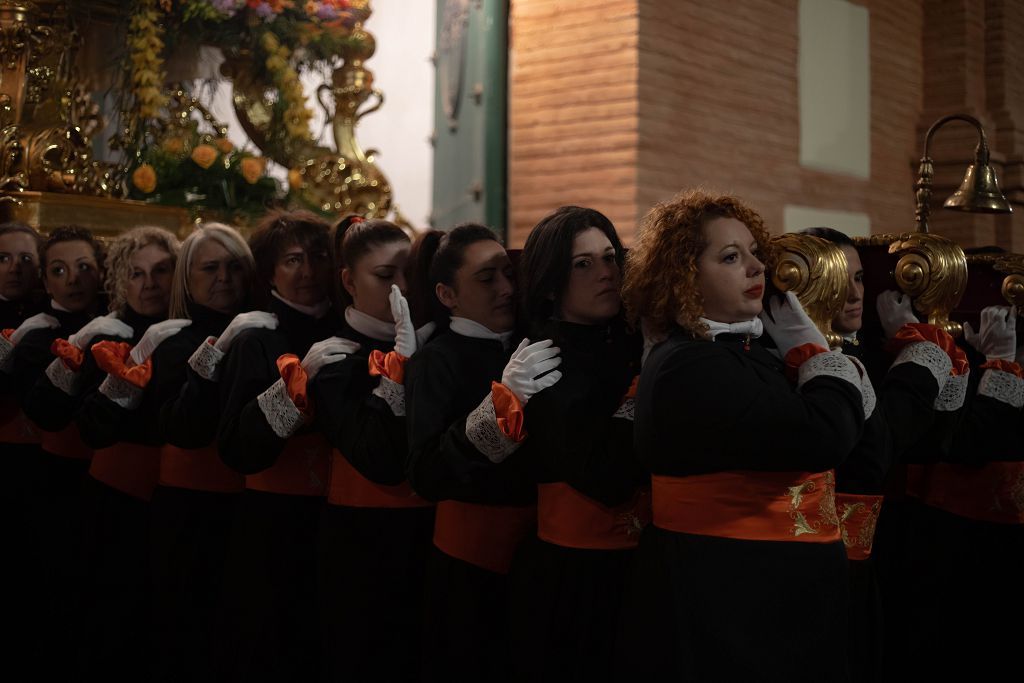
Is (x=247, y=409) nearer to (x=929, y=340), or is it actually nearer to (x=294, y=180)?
(x=929, y=340)

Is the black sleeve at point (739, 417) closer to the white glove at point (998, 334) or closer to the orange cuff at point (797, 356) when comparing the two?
the orange cuff at point (797, 356)

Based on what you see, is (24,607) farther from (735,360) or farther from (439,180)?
(439,180)

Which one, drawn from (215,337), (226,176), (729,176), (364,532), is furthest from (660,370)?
(729,176)

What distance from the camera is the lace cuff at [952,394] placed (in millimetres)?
2871

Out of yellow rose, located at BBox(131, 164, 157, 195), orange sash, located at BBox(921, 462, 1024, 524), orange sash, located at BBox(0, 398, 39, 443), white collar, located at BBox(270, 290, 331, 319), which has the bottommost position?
orange sash, located at BBox(921, 462, 1024, 524)

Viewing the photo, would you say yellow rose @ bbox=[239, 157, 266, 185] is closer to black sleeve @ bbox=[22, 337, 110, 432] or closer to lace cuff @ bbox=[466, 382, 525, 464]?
black sleeve @ bbox=[22, 337, 110, 432]

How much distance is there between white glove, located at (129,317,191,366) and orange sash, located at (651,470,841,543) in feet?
7.10

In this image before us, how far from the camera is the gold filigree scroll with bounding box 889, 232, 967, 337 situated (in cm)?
297

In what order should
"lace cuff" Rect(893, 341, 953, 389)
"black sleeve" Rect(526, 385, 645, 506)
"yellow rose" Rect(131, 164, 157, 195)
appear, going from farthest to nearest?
"yellow rose" Rect(131, 164, 157, 195)
"lace cuff" Rect(893, 341, 953, 389)
"black sleeve" Rect(526, 385, 645, 506)

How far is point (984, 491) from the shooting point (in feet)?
10.9

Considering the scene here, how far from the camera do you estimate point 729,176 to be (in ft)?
27.5

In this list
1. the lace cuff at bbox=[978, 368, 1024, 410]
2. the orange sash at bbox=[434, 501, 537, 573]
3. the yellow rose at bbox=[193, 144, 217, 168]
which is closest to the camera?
the orange sash at bbox=[434, 501, 537, 573]

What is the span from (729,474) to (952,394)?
968 mm

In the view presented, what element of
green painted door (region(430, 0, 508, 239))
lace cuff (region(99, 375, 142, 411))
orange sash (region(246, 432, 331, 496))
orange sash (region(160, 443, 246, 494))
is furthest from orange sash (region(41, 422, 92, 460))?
green painted door (region(430, 0, 508, 239))
